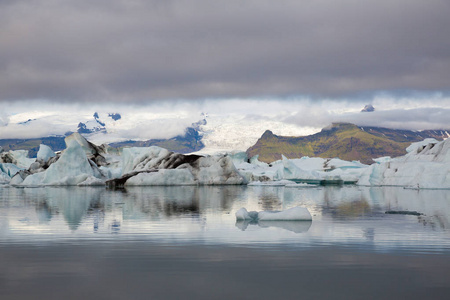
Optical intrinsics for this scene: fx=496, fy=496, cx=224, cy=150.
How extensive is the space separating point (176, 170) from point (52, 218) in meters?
34.9

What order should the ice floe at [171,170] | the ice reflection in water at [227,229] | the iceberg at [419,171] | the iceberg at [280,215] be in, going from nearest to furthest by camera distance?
the ice reflection in water at [227,229] < the iceberg at [280,215] < the iceberg at [419,171] < the ice floe at [171,170]

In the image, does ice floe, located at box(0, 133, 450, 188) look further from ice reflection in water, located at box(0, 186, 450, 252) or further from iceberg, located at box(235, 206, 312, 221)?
iceberg, located at box(235, 206, 312, 221)

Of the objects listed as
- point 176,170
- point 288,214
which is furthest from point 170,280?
point 176,170

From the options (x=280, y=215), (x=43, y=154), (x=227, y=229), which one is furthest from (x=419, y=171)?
(x=43, y=154)

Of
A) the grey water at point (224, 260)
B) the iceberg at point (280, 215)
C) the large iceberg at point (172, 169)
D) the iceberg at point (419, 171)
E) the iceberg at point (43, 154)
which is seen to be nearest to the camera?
the grey water at point (224, 260)

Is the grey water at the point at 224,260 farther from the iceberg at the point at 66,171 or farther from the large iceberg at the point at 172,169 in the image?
the iceberg at the point at 66,171

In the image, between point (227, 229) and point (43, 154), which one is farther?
point (43, 154)

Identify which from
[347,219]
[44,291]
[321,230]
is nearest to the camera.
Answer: [44,291]

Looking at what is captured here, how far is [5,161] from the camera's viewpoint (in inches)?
3152

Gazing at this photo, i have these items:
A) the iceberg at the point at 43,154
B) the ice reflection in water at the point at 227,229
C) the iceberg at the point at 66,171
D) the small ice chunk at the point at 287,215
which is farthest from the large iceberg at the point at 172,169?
the small ice chunk at the point at 287,215

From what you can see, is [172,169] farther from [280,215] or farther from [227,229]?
[227,229]

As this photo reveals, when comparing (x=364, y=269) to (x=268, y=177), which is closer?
(x=364, y=269)

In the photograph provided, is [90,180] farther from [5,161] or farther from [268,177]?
[5,161]

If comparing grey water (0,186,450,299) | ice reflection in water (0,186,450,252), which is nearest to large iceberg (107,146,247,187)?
ice reflection in water (0,186,450,252)
